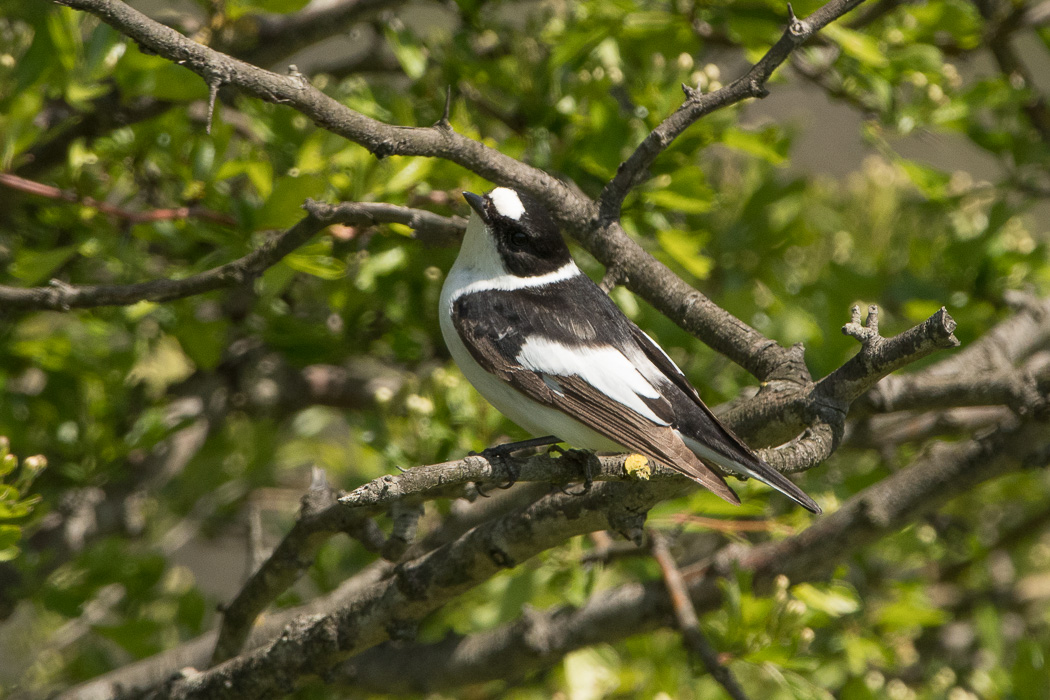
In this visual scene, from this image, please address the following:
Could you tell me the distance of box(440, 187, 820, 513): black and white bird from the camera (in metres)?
2.38

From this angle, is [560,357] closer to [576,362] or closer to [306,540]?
[576,362]

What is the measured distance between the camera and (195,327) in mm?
3449

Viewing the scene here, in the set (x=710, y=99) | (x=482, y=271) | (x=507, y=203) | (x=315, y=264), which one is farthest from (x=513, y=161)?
(x=315, y=264)

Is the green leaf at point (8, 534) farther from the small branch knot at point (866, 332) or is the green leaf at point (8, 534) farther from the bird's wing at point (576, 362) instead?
the small branch knot at point (866, 332)

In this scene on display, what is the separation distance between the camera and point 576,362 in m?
2.63

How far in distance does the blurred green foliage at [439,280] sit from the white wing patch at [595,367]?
65 centimetres

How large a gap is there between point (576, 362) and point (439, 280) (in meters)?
1.22

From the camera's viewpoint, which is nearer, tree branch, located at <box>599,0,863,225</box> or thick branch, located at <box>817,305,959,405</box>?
thick branch, located at <box>817,305,959,405</box>

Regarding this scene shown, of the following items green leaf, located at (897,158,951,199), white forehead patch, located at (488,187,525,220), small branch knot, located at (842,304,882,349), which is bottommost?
white forehead patch, located at (488,187,525,220)

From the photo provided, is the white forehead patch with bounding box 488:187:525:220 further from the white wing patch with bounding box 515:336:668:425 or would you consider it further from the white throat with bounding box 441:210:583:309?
the white wing patch with bounding box 515:336:668:425

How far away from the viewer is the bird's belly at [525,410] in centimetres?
257

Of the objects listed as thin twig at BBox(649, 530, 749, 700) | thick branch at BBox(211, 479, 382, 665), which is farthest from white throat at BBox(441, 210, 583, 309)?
thin twig at BBox(649, 530, 749, 700)

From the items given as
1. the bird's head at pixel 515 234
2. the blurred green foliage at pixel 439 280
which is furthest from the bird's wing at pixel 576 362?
the blurred green foliage at pixel 439 280

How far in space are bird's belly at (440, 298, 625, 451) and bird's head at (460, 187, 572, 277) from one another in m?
0.35
